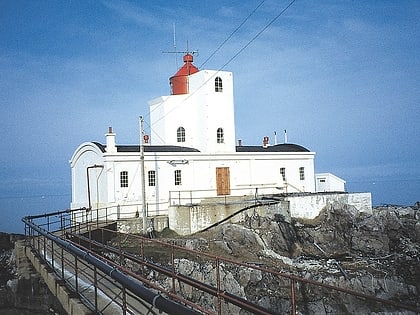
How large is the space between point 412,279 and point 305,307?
5.55 m

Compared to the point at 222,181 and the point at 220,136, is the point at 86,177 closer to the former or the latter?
the point at 222,181

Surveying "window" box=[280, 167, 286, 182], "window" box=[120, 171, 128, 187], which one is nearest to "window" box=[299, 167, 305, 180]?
"window" box=[280, 167, 286, 182]

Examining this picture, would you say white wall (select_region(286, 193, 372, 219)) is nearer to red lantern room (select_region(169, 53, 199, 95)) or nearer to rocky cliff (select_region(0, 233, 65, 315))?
red lantern room (select_region(169, 53, 199, 95))

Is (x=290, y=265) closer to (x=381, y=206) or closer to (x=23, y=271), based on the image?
(x=23, y=271)

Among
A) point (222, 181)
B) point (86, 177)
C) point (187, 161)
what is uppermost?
point (187, 161)

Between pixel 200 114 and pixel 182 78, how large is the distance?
3.00m

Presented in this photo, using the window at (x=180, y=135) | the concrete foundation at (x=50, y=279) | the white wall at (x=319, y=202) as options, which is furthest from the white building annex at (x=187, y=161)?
the concrete foundation at (x=50, y=279)

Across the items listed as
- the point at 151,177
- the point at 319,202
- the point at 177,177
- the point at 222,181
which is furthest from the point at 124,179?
the point at 319,202

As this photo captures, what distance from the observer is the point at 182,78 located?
27.6 m

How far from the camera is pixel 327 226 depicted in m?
23.0

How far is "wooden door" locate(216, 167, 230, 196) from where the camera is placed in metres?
24.7

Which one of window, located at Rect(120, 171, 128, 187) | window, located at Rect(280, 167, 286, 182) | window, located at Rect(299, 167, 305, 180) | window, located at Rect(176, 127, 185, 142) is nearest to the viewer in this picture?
window, located at Rect(120, 171, 128, 187)

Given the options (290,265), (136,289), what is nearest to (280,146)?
(290,265)

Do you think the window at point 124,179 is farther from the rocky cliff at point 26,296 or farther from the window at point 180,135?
the rocky cliff at point 26,296
